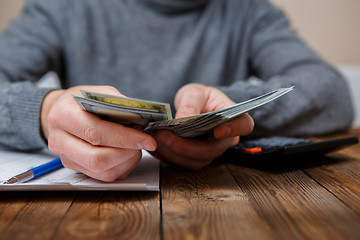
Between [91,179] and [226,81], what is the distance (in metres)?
0.94

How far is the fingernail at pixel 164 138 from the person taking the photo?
47cm

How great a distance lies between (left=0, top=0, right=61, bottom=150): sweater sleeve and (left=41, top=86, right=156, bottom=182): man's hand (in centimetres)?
16

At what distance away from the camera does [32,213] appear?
348mm

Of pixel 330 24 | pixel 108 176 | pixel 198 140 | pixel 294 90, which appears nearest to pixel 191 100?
pixel 198 140

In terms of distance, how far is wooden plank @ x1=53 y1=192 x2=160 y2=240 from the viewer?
0.97ft

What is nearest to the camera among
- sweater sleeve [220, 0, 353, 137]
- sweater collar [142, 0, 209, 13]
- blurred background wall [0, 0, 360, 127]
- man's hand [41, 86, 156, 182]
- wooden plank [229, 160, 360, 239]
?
wooden plank [229, 160, 360, 239]

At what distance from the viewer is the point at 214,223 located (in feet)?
1.03

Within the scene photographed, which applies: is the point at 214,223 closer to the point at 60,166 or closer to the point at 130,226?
the point at 130,226

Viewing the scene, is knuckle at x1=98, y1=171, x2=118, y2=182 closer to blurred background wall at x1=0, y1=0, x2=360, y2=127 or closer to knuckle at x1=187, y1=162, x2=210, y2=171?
knuckle at x1=187, y1=162, x2=210, y2=171

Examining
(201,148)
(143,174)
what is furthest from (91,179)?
(201,148)

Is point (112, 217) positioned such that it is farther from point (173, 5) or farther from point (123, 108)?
point (173, 5)

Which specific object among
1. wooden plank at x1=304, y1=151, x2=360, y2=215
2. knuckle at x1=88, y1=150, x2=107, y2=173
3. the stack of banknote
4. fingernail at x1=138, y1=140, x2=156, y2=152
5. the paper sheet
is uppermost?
the stack of banknote

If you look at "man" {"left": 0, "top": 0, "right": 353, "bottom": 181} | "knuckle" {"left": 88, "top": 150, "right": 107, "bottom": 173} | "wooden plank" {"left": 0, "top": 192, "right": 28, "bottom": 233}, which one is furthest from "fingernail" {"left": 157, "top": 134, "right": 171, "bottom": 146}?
"man" {"left": 0, "top": 0, "right": 353, "bottom": 181}

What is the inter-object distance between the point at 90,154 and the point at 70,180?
58 millimetres
